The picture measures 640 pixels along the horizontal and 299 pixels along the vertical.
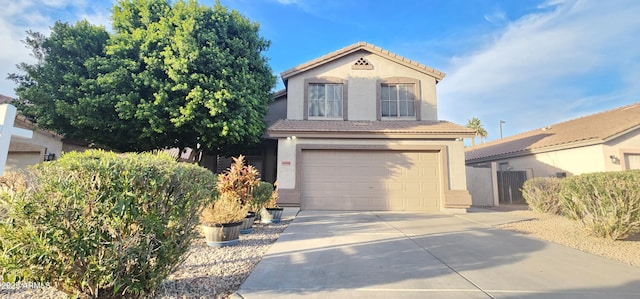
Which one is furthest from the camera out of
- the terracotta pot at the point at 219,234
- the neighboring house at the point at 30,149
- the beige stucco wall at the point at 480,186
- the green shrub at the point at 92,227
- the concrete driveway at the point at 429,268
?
the beige stucco wall at the point at 480,186

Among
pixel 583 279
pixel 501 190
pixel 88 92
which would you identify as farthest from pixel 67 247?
pixel 501 190

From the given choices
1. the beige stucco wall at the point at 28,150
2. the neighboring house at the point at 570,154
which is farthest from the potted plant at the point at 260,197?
the beige stucco wall at the point at 28,150

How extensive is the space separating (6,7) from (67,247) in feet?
31.4

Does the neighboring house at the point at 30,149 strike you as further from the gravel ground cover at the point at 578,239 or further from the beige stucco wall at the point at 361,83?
the gravel ground cover at the point at 578,239

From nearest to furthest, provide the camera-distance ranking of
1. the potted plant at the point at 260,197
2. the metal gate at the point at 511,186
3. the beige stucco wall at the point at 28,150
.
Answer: the potted plant at the point at 260,197, the beige stucco wall at the point at 28,150, the metal gate at the point at 511,186

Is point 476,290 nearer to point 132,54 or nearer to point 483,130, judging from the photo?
point 132,54

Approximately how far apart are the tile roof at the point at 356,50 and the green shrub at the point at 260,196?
6342 millimetres

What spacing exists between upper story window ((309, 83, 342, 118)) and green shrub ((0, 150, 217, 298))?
10457 millimetres

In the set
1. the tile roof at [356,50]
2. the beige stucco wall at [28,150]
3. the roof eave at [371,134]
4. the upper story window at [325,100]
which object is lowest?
the beige stucco wall at [28,150]

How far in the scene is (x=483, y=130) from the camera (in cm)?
4300

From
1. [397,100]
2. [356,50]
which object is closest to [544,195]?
[397,100]

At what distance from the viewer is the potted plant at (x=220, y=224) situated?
19.1 ft

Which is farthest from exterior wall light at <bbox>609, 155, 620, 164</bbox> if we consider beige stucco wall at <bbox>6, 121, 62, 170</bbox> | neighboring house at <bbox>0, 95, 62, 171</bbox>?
beige stucco wall at <bbox>6, 121, 62, 170</bbox>

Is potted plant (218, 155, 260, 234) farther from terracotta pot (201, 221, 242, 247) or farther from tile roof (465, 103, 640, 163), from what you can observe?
tile roof (465, 103, 640, 163)
